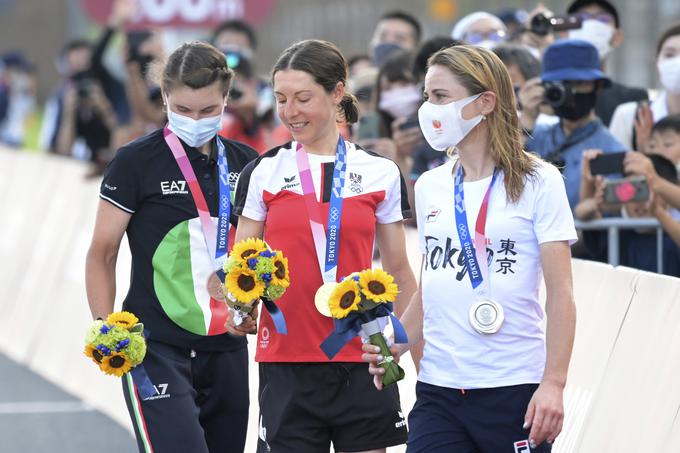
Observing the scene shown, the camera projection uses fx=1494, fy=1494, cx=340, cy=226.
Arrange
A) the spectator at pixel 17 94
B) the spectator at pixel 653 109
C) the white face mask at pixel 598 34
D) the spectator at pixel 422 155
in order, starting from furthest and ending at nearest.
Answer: the spectator at pixel 17 94, the white face mask at pixel 598 34, the spectator at pixel 653 109, the spectator at pixel 422 155

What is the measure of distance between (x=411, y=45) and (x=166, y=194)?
19.8 ft

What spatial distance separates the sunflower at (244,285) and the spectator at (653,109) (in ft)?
13.6

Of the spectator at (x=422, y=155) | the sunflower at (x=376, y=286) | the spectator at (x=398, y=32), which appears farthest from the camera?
the spectator at (x=398, y=32)

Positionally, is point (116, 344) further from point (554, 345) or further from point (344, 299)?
point (554, 345)

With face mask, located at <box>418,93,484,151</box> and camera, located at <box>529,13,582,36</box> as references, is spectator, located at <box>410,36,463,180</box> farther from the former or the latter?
face mask, located at <box>418,93,484,151</box>

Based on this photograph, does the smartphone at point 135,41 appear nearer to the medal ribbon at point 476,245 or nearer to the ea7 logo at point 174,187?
the ea7 logo at point 174,187

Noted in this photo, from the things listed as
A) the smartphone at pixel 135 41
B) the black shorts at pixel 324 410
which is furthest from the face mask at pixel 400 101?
the black shorts at pixel 324 410

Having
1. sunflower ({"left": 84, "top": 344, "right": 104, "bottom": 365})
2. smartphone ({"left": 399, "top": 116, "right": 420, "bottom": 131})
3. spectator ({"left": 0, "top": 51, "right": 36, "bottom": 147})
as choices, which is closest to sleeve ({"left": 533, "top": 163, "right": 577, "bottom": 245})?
sunflower ({"left": 84, "top": 344, "right": 104, "bottom": 365})

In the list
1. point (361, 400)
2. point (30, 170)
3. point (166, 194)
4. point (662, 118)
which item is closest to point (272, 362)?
point (361, 400)

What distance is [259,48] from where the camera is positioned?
23.7 metres

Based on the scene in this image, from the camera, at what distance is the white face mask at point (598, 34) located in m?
9.56

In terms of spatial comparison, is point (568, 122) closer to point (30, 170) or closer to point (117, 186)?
point (117, 186)

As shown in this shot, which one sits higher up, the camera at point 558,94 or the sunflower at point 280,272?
the camera at point 558,94

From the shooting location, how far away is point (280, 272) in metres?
5.01
